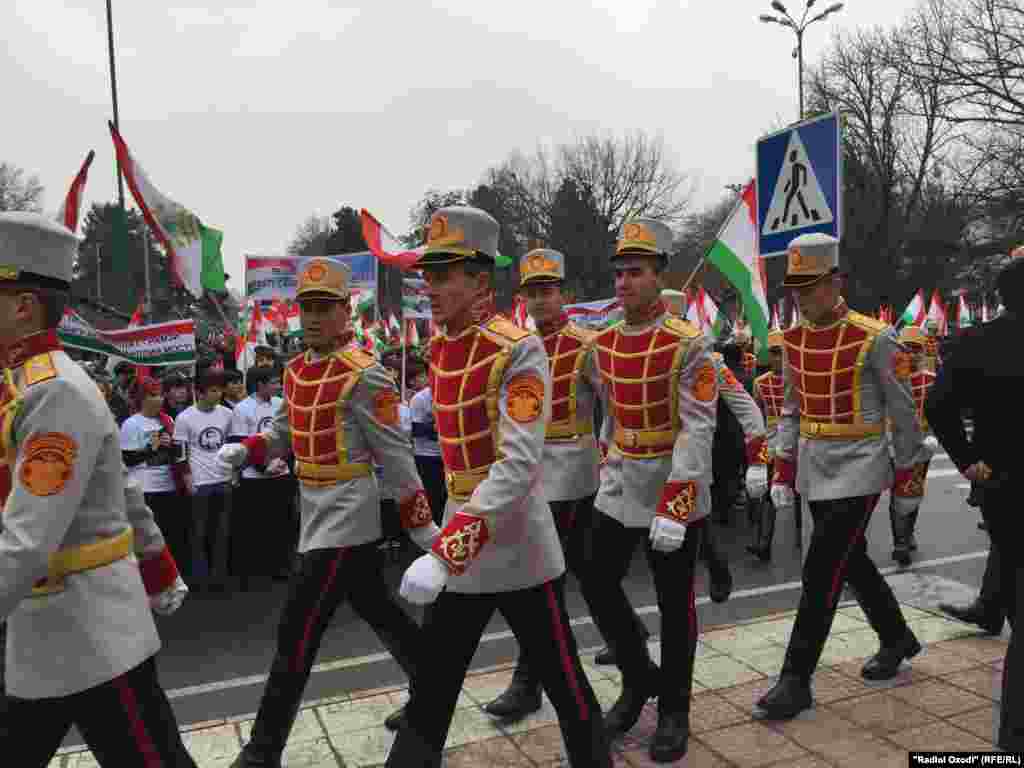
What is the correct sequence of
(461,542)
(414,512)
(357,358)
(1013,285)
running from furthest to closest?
(357,358) → (414,512) → (1013,285) → (461,542)

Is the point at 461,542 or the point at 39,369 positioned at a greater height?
the point at 39,369

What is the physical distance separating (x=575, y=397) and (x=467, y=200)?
2022 inches

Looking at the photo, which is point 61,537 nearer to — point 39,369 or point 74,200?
point 39,369

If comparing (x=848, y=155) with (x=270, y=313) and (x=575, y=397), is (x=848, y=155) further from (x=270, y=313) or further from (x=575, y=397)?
(x=575, y=397)

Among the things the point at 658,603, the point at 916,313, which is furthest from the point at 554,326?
the point at 916,313

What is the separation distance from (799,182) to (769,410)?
5210mm

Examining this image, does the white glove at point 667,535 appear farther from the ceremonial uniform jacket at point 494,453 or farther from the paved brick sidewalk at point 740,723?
the paved brick sidewalk at point 740,723

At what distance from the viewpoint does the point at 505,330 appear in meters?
3.34

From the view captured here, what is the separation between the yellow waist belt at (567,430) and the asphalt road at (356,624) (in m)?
1.47

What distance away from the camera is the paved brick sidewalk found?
12.7 feet

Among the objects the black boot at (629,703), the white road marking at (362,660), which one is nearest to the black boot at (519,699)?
the black boot at (629,703)

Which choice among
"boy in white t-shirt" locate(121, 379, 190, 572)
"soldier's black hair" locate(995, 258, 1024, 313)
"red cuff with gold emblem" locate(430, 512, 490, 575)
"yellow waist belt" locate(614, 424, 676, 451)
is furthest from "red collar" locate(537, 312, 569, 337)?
"boy in white t-shirt" locate(121, 379, 190, 572)

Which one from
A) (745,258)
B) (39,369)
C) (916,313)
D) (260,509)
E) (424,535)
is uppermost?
(745,258)

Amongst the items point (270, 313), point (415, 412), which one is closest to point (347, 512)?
point (415, 412)
